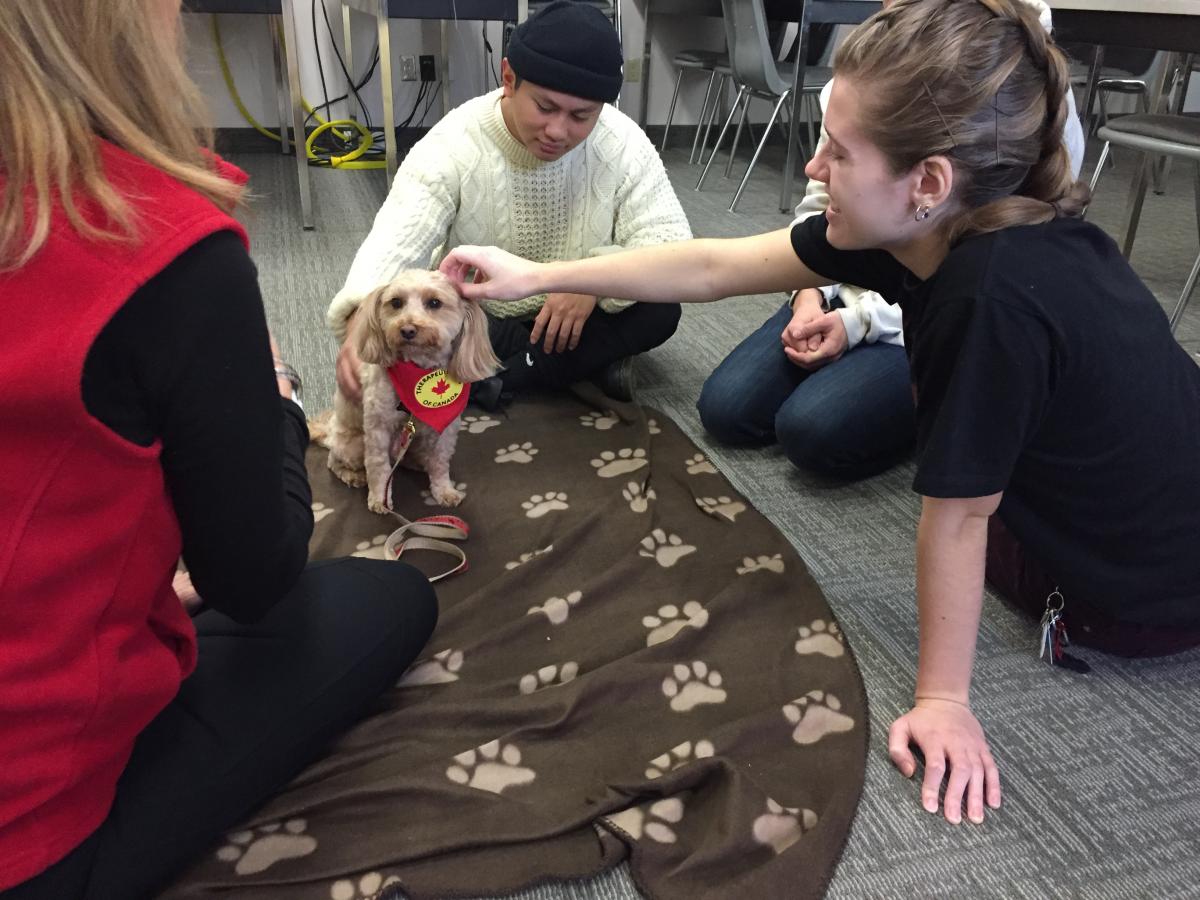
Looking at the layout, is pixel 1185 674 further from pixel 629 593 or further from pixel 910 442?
pixel 629 593

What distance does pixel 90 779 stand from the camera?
80cm

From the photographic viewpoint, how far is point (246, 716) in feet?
3.16

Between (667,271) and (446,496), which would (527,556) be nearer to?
(446,496)

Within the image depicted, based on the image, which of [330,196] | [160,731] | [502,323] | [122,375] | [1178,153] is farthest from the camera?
[330,196]

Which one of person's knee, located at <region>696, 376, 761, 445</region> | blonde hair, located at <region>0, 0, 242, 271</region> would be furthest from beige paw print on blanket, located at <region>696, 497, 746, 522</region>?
blonde hair, located at <region>0, 0, 242, 271</region>

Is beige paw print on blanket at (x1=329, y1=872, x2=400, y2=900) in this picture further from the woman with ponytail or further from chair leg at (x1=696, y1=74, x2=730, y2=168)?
chair leg at (x1=696, y1=74, x2=730, y2=168)

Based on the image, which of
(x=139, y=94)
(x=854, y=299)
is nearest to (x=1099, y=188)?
(x=854, y=299)

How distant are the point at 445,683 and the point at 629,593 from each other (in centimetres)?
35

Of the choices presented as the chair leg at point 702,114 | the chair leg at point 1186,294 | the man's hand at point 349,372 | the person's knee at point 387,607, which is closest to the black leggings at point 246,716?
the person's knee at point 387,607

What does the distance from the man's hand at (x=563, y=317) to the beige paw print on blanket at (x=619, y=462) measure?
0.29 metres

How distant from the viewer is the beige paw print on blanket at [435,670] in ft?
4.19

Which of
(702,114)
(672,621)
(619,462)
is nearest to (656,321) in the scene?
(619,462)

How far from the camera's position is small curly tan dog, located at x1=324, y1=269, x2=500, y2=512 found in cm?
156

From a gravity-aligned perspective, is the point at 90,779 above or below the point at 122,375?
below
